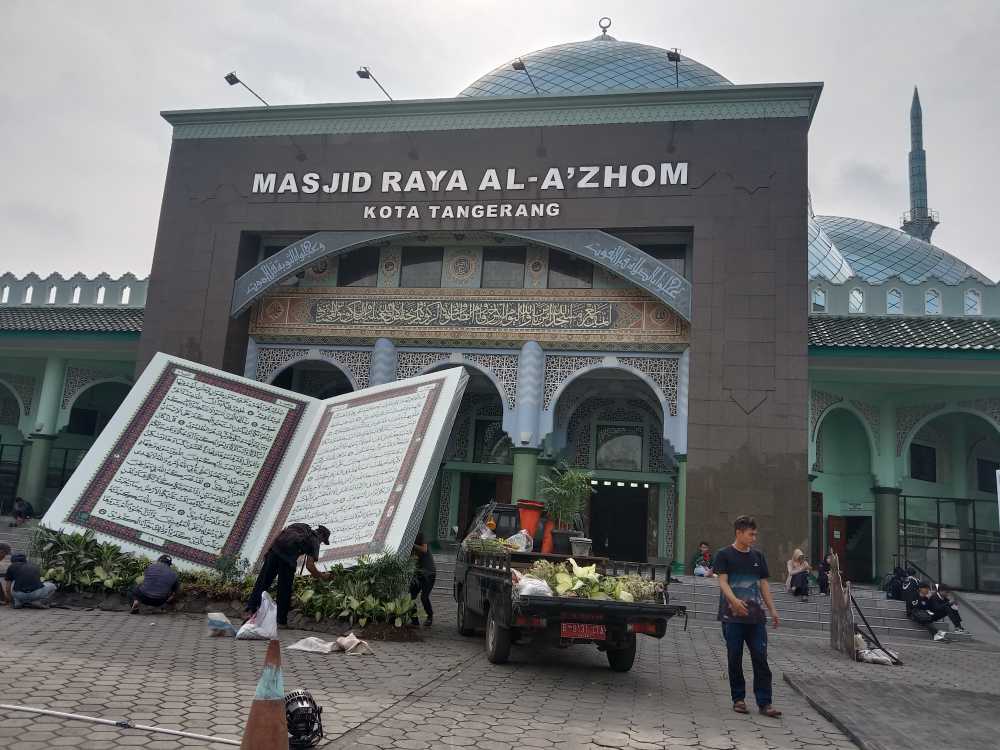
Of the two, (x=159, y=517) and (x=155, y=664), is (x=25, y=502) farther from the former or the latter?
(x=155, y=664)

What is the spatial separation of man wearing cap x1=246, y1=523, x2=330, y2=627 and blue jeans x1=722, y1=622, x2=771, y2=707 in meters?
4.22

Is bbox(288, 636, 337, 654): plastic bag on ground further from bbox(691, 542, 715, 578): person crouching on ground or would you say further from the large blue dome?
the large blue dome

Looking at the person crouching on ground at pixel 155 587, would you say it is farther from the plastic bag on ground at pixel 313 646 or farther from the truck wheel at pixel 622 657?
the truck wheel at pixel 622 657

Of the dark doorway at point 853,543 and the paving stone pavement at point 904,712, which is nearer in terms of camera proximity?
the paving stone pavement at point 904,712

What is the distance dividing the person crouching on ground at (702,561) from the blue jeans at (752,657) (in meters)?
8.61

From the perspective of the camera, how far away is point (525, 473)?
16000mm

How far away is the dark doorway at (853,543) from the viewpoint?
17.7m

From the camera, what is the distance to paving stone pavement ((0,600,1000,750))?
4.48 m

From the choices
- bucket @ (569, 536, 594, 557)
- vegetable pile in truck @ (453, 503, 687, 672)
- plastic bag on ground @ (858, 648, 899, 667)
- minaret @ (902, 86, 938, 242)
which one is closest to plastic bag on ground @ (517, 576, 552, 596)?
vegetable pile in truck @ (453, 503, 687, 672)

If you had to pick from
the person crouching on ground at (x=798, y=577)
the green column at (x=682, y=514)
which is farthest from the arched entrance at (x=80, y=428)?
the person crouching on ground at (x=798, y=577)

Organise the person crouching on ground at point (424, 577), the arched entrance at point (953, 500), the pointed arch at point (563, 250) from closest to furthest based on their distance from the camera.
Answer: the person crouching on ground at point (424, 577) < the pointed arch at point (563, 250) < the arched entrance at point (953, 500)

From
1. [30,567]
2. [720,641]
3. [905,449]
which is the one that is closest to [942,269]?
[905,449]

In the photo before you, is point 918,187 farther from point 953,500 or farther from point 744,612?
point 744,612

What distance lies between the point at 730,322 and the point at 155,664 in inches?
470
